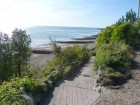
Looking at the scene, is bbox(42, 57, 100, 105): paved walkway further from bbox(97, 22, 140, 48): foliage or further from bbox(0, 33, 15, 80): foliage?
bbox(0, 33, 15, 80): foliage

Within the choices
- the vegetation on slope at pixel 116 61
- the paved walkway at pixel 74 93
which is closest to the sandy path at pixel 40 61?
the vegetation on slope at pixel 116 61

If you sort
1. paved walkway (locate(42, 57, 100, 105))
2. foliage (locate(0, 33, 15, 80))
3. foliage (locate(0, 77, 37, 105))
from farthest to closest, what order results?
foliage (locate(0, 33, 15, 80))
paved walkway (locate(42, 57, 100, 105))
foliage (locate(0, 77, 37, 105))

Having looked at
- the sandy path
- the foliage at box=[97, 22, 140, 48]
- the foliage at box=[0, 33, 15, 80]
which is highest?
the foliage at box=[97, 22, 140, 48]

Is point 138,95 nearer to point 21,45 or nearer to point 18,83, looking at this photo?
point 18,83

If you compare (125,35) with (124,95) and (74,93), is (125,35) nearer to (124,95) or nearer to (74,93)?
(74,93)

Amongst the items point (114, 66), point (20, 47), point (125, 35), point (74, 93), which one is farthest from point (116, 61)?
point (20, 47)

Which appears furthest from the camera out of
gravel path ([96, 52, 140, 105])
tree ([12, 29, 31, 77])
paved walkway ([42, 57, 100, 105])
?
tree ([12, 29, 31, 77])

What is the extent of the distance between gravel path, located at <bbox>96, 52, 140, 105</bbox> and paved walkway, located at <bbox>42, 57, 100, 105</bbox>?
37cm

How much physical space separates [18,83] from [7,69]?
45.3 feet

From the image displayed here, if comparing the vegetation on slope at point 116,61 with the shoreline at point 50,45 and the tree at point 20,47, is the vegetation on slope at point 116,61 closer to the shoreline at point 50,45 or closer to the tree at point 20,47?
the tree at point 20,47

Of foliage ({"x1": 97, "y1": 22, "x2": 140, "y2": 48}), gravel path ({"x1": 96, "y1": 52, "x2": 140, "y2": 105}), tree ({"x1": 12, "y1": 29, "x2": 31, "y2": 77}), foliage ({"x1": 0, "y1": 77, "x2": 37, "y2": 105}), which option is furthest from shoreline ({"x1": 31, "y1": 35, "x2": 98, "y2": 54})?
foliage ({"x1": 0, "y1": 77, "x2": 37, "y2": 105})

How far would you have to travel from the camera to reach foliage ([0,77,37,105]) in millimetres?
6918

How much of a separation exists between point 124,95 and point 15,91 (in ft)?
13.7

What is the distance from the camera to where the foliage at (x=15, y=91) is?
692cm
